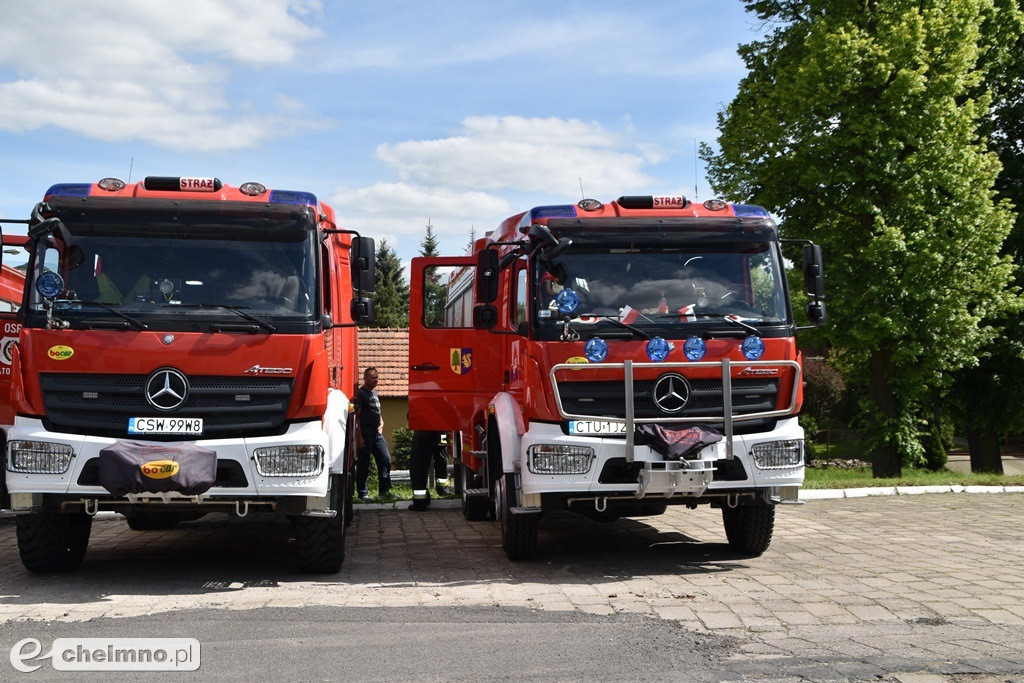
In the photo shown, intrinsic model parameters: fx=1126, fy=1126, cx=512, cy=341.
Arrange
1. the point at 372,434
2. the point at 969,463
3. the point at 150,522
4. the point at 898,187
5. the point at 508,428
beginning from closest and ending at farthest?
the point at 508,428 → the point at 150,522 → the point at 372,434 → the point at 898,187 → the point at 969,463

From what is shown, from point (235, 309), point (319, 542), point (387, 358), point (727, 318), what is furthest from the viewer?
point (387, 358)

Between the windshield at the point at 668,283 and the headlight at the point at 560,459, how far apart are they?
3.23 ft

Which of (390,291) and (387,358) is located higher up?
(390,291)

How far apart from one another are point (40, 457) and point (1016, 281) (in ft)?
78.3

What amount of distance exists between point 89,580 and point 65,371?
1688 mm

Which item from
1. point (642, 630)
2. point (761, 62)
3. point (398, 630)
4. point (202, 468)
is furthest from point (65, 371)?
point (761, 62)

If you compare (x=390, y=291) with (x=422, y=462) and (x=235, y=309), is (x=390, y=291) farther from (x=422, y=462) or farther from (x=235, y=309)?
(x=235, y=309)

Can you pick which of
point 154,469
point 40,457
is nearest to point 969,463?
point 154,469

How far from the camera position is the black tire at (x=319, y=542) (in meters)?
8.89

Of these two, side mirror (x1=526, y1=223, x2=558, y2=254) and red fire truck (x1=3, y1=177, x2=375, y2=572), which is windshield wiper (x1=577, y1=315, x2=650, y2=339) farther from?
red fire truck (x1=3, y1=177, x2=375, y2=572)

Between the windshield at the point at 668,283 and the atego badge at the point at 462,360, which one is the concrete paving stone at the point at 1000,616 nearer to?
the windshield at the point at 668,283

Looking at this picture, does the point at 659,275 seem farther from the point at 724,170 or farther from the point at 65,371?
the point at 724,170

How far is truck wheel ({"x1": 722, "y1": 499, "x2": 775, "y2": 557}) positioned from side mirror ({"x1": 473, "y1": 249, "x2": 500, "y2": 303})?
2823mm

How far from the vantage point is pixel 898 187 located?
23.4 meters
